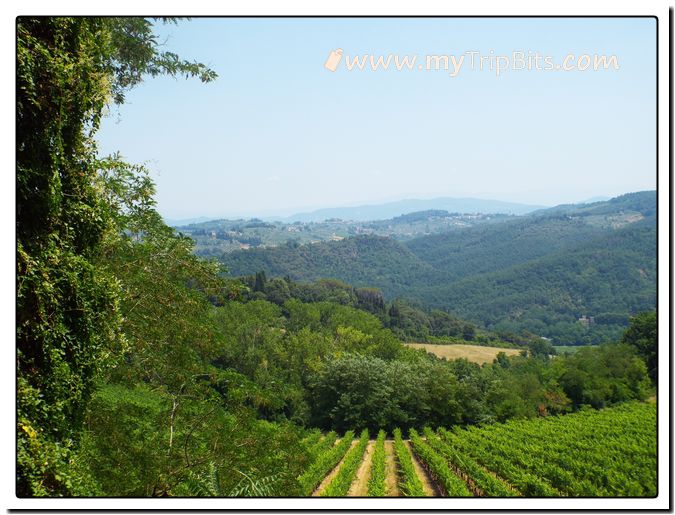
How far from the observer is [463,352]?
200 feet

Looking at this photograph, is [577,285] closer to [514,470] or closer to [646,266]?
[646,266]

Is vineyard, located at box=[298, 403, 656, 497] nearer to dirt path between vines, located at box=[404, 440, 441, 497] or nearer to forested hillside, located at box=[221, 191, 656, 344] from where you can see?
dirt path between vines, located at box=[404, 440, 441, 497]

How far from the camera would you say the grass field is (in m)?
57.4

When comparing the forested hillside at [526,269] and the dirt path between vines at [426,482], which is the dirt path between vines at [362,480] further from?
the forested hillside at [526,269]

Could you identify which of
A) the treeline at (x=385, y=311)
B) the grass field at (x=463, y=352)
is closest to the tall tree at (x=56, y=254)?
the treeline at (x=385, y=311)

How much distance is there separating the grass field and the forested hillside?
22.1m

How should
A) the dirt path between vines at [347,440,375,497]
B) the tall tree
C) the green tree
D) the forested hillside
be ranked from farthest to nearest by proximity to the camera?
the forested hillside, the green tree, the dirt path between vines at [347,440,375,497], the tall tree

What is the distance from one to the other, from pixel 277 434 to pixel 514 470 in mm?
7374

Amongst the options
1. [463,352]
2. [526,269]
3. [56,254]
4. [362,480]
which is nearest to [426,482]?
[362,480]

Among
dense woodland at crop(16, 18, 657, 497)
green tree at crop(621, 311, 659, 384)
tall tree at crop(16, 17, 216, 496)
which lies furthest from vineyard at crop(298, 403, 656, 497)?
green tree at crop(621, 311, 659, 384)

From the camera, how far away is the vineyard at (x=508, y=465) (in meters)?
8.89

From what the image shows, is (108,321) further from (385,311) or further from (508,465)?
(385,311)

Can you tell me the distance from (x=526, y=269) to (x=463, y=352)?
2892 inches

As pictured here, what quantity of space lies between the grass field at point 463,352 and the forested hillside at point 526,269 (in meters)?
22.1
